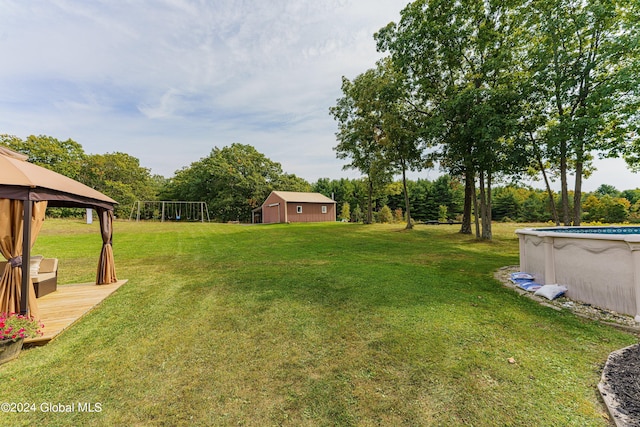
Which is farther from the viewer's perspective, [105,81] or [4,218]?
[105,81]

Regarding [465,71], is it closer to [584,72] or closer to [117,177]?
[584,72]

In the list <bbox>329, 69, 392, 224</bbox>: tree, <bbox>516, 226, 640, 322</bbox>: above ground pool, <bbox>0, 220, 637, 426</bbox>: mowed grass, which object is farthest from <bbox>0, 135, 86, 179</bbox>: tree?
<bbox>516, 226, 640, 322</bbox>: above ground pool

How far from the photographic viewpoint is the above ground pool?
3.80 m

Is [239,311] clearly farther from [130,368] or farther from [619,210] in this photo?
[619,210]

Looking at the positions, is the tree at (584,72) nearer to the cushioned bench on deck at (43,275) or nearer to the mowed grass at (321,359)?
the mowed grass at (321,359)

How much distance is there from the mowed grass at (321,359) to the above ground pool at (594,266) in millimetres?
765

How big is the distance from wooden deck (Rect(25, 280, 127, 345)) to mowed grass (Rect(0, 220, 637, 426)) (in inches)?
6.3

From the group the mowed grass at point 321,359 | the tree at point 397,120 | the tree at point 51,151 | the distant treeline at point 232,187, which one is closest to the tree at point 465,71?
the tree at point 397,120

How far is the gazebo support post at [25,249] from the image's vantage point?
11.6 feet

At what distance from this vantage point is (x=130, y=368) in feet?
9.30

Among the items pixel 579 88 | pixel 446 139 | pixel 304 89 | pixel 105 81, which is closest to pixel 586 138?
pixel 579 88

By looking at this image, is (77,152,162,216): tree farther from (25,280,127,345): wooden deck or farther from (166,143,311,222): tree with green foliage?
(25,280,127,345): wooden deck

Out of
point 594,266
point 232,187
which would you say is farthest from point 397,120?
point 232,187

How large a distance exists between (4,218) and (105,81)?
466 inches
